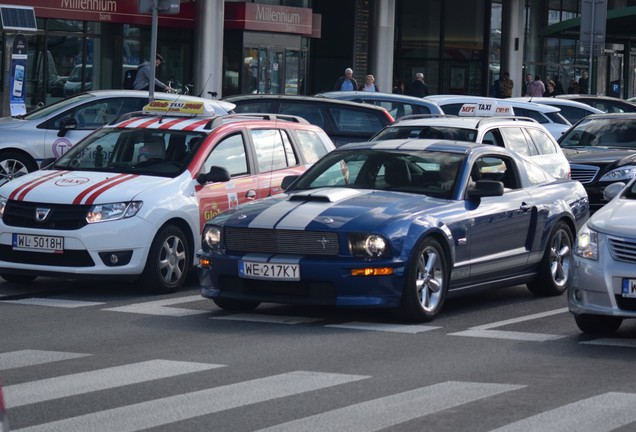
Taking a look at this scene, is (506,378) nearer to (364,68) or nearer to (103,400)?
(103,400)

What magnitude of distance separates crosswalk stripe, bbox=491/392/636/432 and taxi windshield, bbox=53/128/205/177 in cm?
648

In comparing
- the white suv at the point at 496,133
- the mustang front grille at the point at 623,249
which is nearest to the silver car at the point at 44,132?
the white suv at the point at 496,133

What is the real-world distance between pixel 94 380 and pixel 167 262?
471cm

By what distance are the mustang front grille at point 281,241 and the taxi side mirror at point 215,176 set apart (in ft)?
7.19

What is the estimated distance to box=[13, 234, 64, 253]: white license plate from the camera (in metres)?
12.7

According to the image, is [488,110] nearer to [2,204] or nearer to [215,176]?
[215,176]

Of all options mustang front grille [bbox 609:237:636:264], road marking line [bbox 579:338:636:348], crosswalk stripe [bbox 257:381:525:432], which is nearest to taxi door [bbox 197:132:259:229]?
road marking line [bbox 579:338:636:348]

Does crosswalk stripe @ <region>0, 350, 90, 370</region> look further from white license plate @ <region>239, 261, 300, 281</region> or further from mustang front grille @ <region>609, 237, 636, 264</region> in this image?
mustang front grille @ <region>609, 237, 636, 264</region>

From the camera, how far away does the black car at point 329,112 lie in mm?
22406

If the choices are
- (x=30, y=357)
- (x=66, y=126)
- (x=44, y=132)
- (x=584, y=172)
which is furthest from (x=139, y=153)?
(x=584, y=172)

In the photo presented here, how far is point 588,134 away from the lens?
2345 centimetres

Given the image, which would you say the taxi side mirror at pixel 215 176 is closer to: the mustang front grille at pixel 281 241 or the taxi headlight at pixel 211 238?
the taxi headlight at pixel 211 238

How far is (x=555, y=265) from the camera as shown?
13.4 meters

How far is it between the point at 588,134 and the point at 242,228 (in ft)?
43.2
